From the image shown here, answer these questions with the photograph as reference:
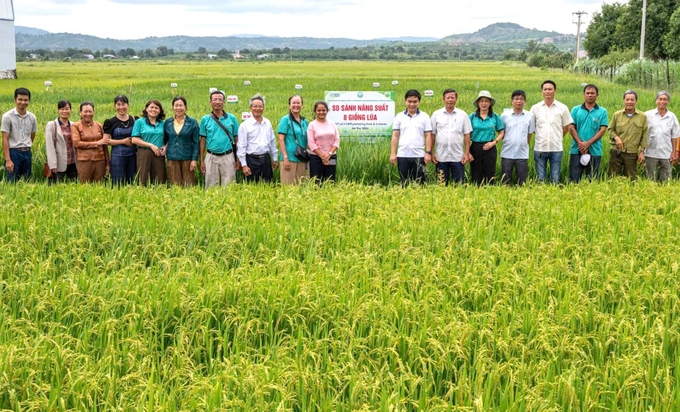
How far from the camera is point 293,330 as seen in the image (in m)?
4.54

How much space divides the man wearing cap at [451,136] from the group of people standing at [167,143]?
4.76 feet

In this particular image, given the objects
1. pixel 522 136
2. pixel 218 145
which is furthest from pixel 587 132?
pixel 218 145

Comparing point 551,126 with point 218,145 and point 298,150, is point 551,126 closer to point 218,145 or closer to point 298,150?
point 298,150

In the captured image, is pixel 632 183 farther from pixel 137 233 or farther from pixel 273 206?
pixel 137 233

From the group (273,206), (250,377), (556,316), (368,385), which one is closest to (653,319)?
(556,316)

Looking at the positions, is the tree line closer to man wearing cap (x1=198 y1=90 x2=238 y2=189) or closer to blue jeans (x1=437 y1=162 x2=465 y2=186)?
blue jeans (x1=437 y1=162 x2=465 y2=186)

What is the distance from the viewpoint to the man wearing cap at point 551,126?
10391 millimetres

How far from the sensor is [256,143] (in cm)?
1005

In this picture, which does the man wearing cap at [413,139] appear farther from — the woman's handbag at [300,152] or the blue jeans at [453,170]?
the woman's handbag at [300,152]

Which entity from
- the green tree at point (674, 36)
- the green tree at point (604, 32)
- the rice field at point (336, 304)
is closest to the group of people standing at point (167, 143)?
the rice field at point (336, 304)

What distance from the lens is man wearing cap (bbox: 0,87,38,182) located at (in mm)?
9961

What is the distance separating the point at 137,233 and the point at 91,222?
1.80 ft

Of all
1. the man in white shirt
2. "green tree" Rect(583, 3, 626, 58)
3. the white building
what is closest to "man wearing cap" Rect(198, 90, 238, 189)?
the man in white shirt

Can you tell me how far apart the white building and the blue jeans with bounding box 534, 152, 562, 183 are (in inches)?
1584
